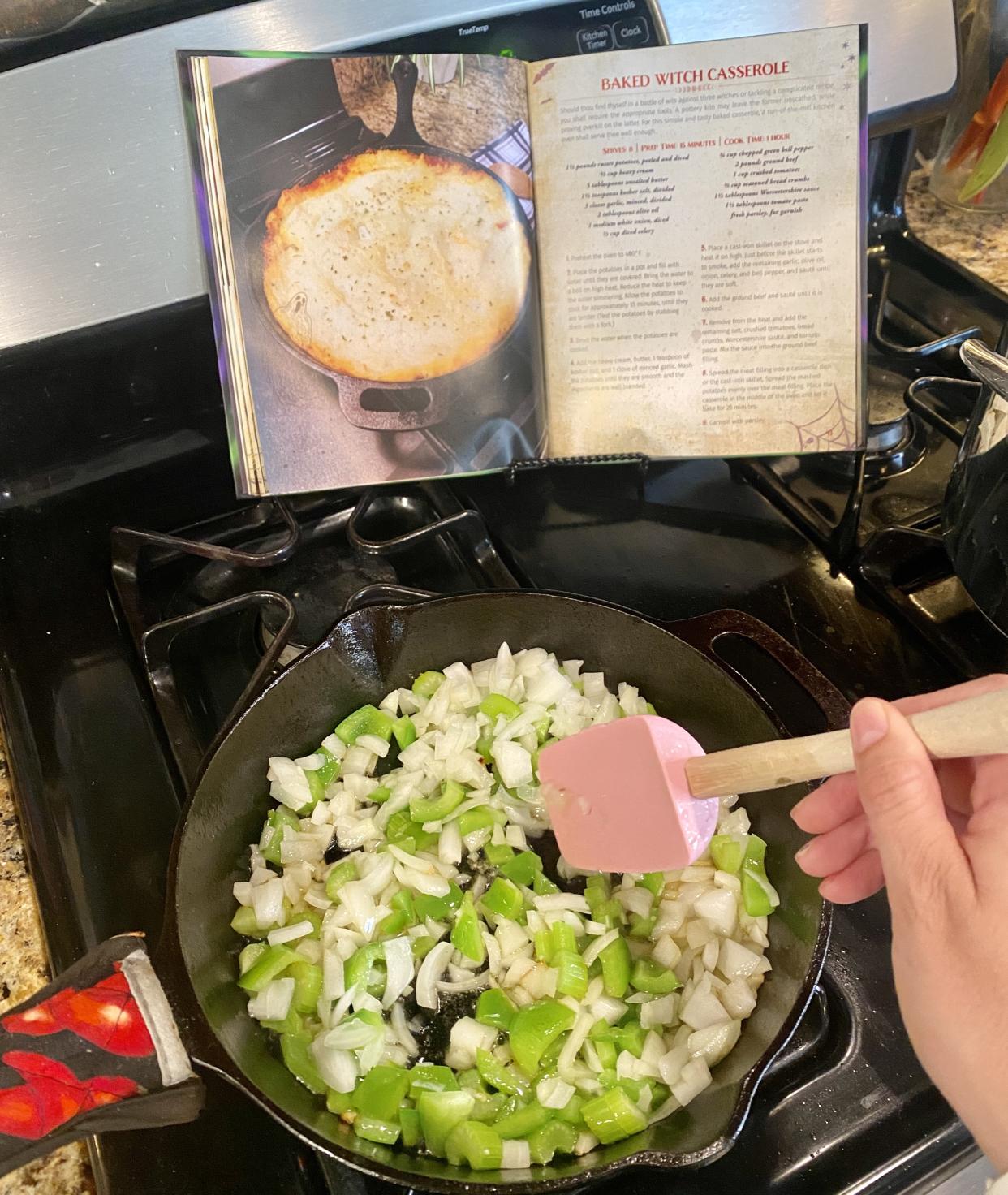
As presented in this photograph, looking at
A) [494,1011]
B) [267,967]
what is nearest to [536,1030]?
[494,1011]

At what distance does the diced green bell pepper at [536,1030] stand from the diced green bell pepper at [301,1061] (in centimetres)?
18

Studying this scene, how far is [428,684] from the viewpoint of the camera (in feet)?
3.35

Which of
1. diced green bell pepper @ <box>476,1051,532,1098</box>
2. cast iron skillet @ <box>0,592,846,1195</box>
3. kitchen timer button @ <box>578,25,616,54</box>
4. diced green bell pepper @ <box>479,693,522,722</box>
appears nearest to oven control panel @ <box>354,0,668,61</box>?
Answer: kitchen timer button @ <box>578,25,616,54</box>

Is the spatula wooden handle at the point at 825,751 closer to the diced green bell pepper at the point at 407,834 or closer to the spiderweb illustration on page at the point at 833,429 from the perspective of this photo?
the diced green bell pepper at the point at 407,834

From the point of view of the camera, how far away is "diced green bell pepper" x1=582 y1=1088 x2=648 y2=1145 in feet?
2.43

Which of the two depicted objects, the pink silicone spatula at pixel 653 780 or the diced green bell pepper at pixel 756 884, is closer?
the pink silicone spatula at pixel 653 780

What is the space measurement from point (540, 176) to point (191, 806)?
790mm

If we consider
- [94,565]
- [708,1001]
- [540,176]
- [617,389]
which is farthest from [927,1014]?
[94,565]

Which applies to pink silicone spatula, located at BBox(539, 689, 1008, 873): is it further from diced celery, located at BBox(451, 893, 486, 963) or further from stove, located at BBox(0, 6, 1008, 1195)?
stove, located at BBox(0, 6, 1008, 1195)

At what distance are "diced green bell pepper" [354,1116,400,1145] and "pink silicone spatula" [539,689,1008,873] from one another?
0.90 feet

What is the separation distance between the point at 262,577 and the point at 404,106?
59cm

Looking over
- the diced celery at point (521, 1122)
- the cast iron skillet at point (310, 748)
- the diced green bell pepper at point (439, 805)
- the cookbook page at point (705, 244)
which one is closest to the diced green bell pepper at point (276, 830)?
the cast iron skillet at point (310, 748)

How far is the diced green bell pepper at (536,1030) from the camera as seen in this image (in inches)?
30.7

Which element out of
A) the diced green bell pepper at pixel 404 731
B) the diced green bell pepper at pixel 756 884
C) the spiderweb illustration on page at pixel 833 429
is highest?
the spiderweb illustration on page at pixel 833 429
